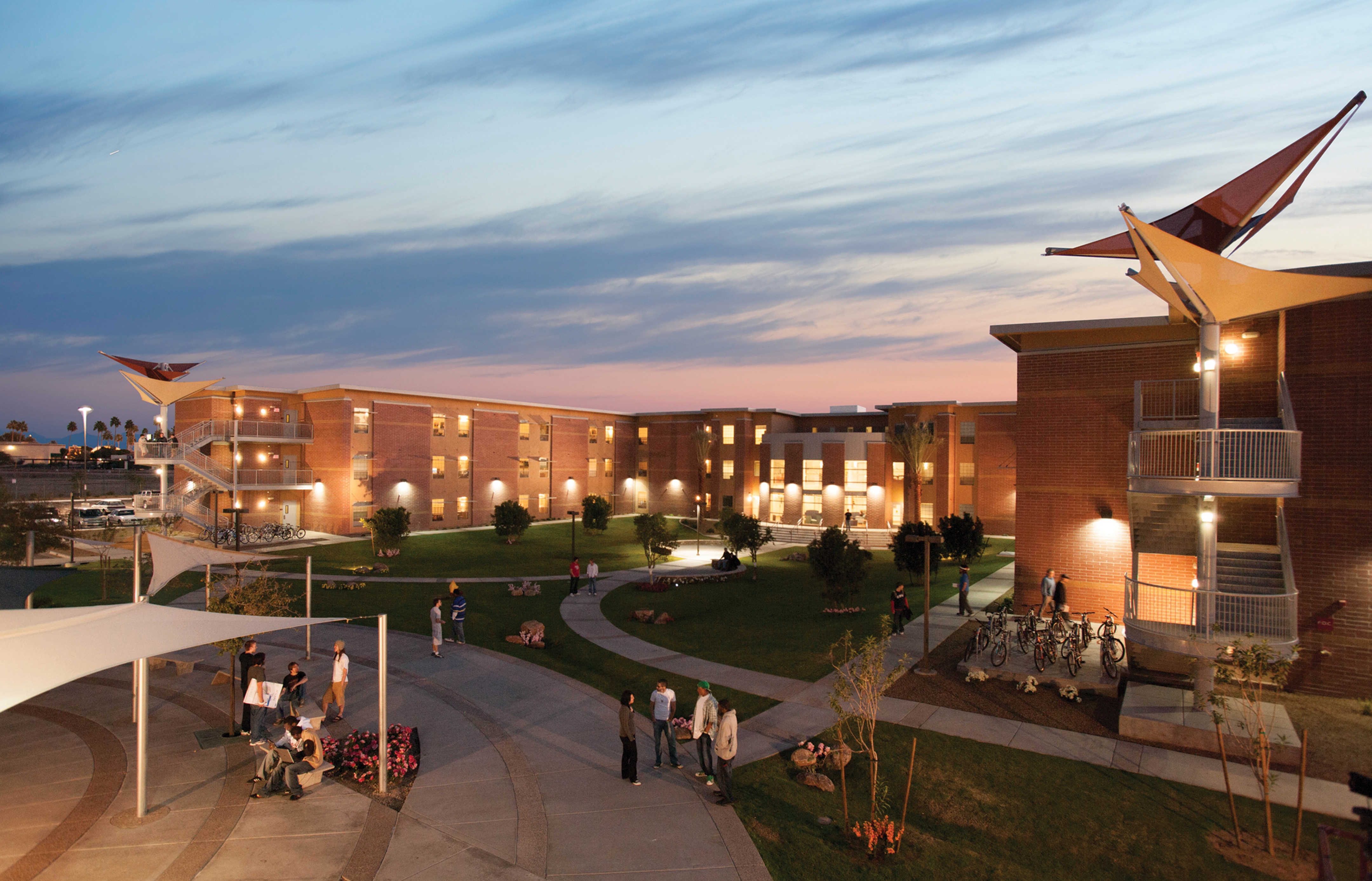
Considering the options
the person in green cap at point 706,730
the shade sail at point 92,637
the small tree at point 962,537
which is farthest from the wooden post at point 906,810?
the small tree at point 962,537

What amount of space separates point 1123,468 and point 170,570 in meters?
23.9

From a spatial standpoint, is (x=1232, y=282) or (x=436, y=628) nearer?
(x=1232, y=282)

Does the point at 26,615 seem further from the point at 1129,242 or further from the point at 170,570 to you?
the point at 1129,242

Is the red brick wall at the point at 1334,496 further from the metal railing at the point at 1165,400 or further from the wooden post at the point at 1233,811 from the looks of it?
the wooden post at the point at 1233,811

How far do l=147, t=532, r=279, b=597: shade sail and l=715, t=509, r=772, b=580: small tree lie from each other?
77.2 feet

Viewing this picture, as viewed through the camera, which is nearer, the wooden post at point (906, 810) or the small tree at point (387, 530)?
the wooden post at point (906, 810)

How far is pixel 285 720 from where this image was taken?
456 inches

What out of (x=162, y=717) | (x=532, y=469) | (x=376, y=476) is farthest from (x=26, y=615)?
(x=532, y=469)

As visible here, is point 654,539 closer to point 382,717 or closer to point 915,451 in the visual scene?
point 915,451

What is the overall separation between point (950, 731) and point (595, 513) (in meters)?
37.4

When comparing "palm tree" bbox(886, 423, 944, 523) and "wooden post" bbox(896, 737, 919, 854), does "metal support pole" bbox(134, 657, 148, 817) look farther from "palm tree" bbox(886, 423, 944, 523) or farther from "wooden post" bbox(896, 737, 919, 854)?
"palm tree" bbox(886, 423, 944, 523)

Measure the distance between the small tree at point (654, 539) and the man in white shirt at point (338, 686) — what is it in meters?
19.2

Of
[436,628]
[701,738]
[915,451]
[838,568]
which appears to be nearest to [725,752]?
[701,738]

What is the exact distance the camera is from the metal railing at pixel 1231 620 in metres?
14.1
